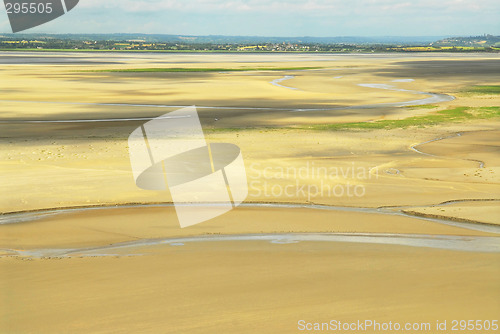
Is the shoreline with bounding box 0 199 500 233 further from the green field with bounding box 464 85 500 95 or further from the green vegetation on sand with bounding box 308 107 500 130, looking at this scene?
the green field with bounding box 464 85 500 95

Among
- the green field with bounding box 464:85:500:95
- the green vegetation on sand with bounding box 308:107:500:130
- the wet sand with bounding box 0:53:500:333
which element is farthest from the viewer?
the green field with bounding box 464:85:500:95

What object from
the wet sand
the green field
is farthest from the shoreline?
the green field

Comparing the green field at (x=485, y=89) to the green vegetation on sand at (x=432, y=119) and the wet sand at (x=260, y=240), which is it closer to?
the green vegetation on sand at (x=432, y=119)

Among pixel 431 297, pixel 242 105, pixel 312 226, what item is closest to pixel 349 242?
pixel 312 226

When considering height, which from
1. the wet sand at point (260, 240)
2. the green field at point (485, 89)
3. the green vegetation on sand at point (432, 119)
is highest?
the wet sand at point (260, 240)

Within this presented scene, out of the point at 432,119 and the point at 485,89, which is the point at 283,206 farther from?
the point at 485,89

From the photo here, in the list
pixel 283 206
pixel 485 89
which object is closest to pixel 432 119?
pixel 283 206

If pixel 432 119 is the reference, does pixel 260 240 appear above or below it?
above

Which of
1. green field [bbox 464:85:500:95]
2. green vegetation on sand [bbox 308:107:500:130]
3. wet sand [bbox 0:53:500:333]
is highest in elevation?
wet sand [bbox 0:53:500:333]

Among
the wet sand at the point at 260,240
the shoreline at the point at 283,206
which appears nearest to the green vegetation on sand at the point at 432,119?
the wet sand at the point at 260,240

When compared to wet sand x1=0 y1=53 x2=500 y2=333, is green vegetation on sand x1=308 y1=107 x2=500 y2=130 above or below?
below

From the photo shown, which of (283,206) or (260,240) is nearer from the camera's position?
(260,240)
